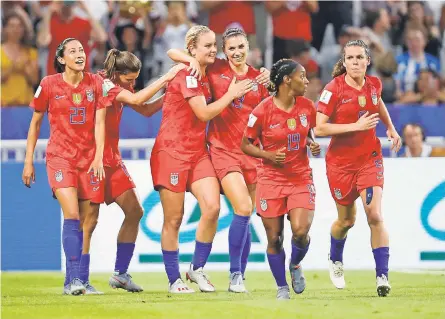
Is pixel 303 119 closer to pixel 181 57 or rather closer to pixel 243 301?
pixel 181 57

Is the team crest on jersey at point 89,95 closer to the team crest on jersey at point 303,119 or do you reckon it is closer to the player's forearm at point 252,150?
the player's forearm at point 252,150

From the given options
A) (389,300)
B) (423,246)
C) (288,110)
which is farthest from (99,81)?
(423,246)

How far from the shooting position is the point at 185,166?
9.87 m

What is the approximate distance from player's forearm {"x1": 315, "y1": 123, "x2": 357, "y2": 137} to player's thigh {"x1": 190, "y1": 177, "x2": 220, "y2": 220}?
3.28 ft

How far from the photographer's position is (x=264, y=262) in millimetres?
12102

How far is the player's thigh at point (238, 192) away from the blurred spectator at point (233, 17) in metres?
4.85

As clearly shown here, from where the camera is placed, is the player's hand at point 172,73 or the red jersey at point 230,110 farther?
the red jersey at point 230,110

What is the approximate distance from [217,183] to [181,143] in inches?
18.3

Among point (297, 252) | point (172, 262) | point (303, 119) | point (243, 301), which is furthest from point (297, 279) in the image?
point (303, 119)

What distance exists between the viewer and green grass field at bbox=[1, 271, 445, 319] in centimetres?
836

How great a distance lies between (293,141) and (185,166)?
117 centimetres

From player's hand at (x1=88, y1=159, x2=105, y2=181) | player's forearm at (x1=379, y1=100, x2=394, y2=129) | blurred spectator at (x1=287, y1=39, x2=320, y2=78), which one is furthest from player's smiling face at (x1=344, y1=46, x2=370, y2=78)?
blurred spectator at (x1=287, y1=39, x2=320, y2=78)

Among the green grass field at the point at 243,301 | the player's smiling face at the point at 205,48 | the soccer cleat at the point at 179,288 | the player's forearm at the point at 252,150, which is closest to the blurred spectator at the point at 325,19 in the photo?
the green grass field at the point at 243,301

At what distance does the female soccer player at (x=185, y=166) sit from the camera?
977cm
